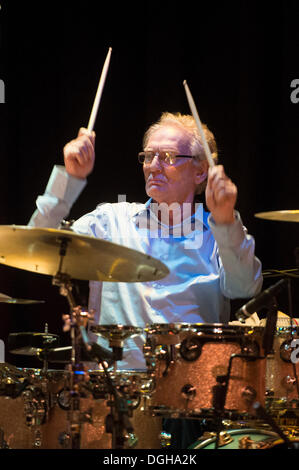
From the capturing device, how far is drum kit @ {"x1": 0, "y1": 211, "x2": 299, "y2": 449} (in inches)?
73.3

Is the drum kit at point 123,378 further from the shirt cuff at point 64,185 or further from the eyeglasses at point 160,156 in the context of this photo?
the eyeglasses at point 160,156

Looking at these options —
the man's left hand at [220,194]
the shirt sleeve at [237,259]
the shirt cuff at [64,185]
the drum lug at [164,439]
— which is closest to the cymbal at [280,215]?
the shirt sleeve at [237,259]

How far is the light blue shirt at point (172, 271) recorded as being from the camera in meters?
2.41

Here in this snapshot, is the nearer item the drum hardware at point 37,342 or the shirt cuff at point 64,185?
the shirt cuff at point 64,185

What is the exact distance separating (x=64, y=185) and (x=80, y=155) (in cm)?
11

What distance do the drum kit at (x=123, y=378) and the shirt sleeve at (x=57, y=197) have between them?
0.26 metres

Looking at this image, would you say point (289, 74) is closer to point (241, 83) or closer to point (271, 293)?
point (241, 83)

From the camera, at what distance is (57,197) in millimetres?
2262

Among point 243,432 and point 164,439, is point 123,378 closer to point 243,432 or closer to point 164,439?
point 164,439

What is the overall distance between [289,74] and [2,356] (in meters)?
1.97
